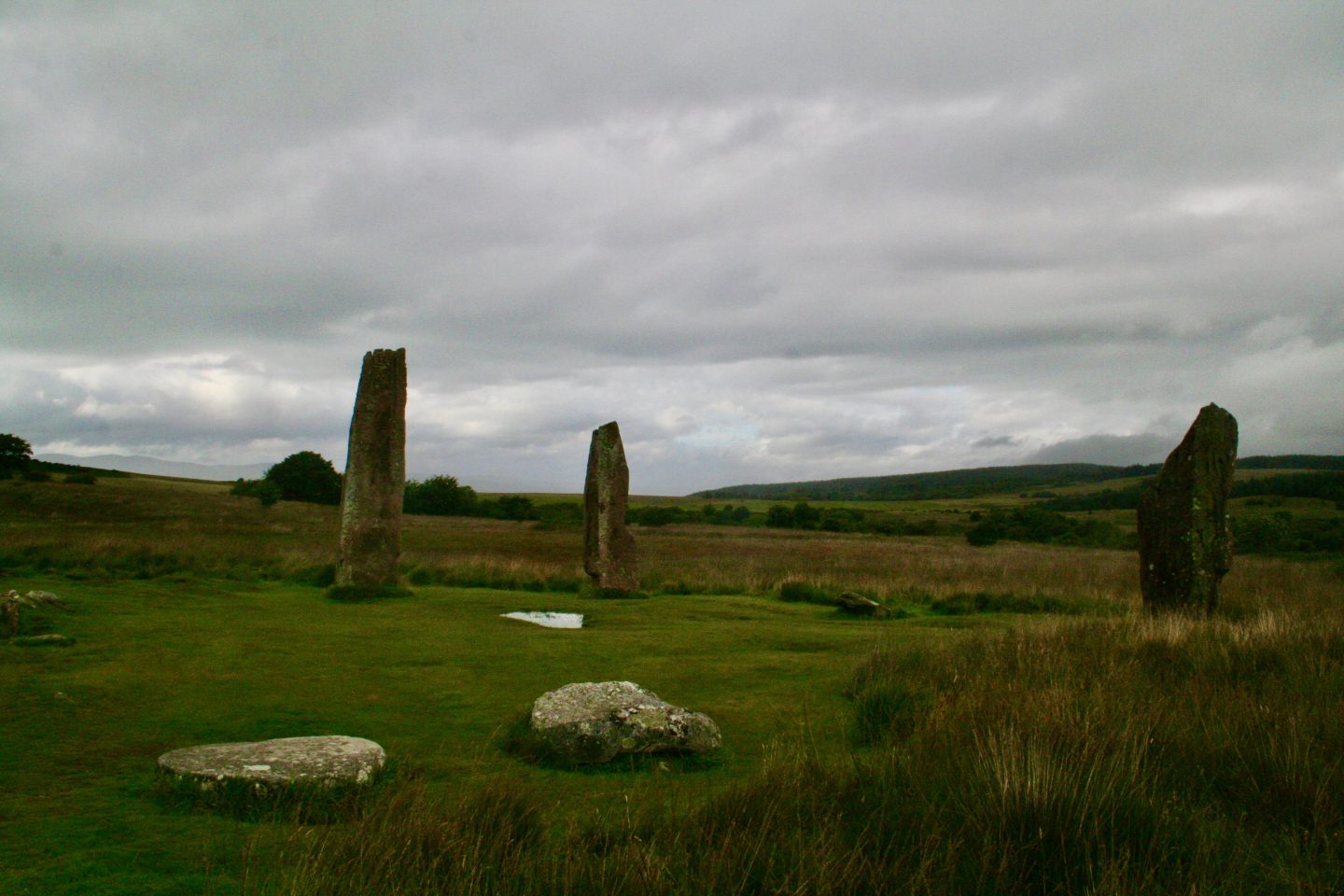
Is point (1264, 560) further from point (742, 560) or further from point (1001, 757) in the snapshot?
point (1001, 757)

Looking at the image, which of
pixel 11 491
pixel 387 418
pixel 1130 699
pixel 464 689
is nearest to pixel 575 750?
pixel 464 689

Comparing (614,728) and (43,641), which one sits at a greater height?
(43,641)

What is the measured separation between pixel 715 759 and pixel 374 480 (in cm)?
1172

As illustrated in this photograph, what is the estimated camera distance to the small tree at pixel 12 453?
4772 centimetres

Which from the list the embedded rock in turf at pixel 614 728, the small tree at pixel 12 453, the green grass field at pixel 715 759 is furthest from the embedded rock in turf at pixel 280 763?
the small tree at pixel 12 453

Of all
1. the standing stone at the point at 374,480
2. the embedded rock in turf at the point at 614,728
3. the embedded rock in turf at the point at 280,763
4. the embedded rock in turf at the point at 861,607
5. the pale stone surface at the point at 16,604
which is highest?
the standing stone at the point at 374,480

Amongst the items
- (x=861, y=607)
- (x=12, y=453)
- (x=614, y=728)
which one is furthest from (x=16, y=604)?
(x=12, y=453)

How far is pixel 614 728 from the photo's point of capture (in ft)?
21.3

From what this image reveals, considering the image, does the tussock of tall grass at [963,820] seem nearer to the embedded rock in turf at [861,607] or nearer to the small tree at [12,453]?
the embedded rock in turf at [861,607]

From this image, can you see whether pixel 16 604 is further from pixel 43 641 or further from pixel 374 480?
pixel 374 480

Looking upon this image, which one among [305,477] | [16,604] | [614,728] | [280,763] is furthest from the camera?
[305,477]

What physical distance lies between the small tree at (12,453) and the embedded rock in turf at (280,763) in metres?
53.5

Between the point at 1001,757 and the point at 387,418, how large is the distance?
13887mm

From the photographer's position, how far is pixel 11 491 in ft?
137
